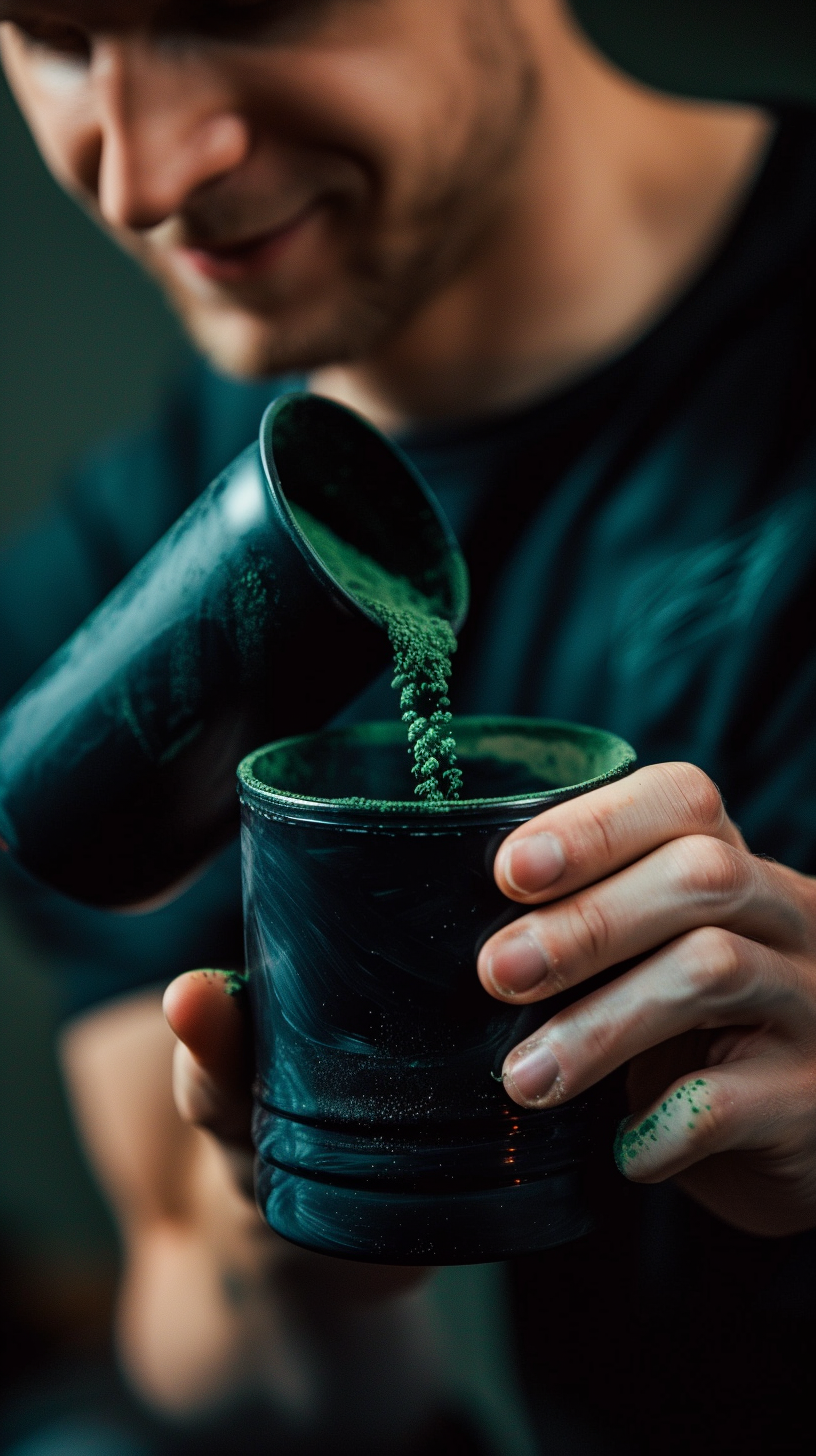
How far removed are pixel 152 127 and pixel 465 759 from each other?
1.71ft

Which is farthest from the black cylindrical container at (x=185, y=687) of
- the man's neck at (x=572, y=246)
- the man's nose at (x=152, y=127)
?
the man's neck at (x=572, y=246)

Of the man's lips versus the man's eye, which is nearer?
the man's eye

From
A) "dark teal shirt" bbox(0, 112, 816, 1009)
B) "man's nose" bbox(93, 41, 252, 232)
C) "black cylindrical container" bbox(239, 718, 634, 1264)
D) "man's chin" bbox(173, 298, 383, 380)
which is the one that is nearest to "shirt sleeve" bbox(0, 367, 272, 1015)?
"dark teal shirt" bbox(0, 112, 816, 1009)

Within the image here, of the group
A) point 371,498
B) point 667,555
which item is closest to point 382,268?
point 667,555

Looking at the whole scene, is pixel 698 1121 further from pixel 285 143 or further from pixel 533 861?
pixel 285 143

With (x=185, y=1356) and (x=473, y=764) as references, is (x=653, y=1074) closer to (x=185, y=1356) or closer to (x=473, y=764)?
(x=473, y=764)

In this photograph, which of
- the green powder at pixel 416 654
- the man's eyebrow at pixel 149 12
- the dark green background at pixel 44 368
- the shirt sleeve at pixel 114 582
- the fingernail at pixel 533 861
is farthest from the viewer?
the dark green background at pixel 44 368

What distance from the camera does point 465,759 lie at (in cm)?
64

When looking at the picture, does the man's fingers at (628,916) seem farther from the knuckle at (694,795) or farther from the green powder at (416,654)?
the green powder at (416,654)

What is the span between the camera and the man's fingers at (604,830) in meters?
0.47

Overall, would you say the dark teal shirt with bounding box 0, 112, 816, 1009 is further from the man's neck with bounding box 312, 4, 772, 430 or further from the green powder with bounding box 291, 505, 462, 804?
A: the green powder with bounding box 291, 505, 462, 804

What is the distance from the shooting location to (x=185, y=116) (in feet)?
2.91

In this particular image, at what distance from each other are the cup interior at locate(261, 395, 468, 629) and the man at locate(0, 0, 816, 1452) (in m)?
0.27

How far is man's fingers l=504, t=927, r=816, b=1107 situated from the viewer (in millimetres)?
490
